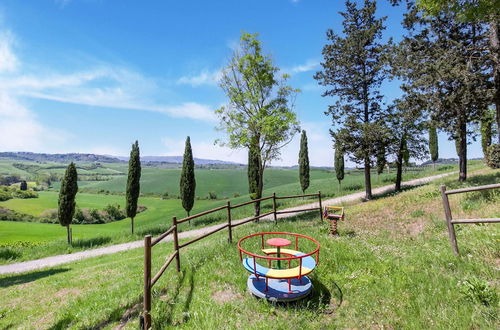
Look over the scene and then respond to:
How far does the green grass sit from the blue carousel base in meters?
0.17

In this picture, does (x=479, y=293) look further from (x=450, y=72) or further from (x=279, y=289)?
(x=450, y=72)

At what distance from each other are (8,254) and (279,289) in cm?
2313

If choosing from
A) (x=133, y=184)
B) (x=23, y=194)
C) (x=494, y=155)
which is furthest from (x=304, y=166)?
(x=23, y=194)

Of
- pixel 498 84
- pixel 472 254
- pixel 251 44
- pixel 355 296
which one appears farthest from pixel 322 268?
pixel 251 44

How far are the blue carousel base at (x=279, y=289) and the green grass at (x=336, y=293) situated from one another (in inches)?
6.6

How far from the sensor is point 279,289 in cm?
549

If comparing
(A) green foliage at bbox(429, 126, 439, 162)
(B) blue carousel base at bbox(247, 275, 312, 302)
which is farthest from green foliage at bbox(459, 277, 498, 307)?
(A) green foliage at bbox(429, 126, 439, 162)

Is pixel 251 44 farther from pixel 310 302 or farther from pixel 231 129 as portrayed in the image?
pixel 310 302

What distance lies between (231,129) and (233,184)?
56.8 m

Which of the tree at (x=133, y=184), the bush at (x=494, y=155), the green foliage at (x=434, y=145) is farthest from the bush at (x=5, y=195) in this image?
Answer: the green foliage at (x=434, y=145)

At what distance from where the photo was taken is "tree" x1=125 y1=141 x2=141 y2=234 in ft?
88.6

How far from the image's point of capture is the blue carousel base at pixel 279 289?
203 inches

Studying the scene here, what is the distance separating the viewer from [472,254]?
628cm

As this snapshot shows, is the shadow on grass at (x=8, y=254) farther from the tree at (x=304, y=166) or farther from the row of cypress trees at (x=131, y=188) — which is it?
the tree at (x=304, y=166)
